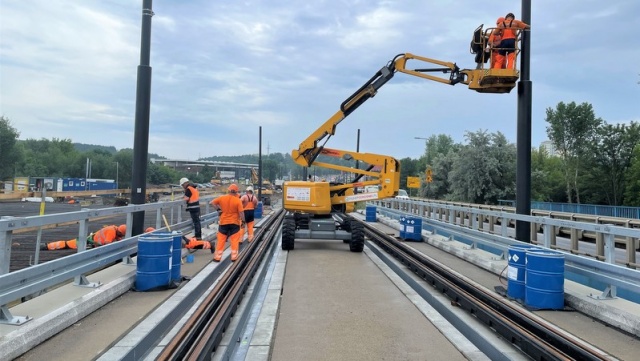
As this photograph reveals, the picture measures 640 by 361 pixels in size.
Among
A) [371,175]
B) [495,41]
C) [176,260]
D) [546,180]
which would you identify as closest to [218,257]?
[176,260]

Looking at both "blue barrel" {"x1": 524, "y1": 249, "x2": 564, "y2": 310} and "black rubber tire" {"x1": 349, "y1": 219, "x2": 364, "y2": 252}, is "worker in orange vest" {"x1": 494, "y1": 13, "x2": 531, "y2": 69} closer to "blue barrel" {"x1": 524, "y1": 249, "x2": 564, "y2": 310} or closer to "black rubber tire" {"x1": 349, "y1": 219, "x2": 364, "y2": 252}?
"blue barrel" {"x1": 524, "y1": 249, "x2": 564, "y2": 310}

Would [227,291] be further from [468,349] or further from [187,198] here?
[187,198]

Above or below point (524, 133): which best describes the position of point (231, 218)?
below

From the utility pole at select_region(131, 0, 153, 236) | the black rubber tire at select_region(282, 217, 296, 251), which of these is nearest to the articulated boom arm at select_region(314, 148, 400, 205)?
the black rubber tire at select_region(282, 217, 296, 251)

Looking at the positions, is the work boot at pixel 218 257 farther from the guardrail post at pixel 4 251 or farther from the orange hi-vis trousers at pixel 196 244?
the guardrail post at pixel 4 251

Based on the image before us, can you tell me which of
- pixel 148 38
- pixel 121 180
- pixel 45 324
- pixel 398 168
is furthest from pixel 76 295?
pixel 121 180

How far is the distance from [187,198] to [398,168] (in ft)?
20.7

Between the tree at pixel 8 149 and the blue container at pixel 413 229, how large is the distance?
6213 cm

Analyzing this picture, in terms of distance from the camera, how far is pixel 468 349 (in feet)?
17.7

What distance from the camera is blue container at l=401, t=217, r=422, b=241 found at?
15469mm

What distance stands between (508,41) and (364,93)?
16.1ft

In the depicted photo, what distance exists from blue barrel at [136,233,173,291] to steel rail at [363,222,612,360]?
191 inches

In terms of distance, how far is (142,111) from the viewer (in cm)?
922

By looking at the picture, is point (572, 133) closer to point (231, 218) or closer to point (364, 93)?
point (364, 93)
